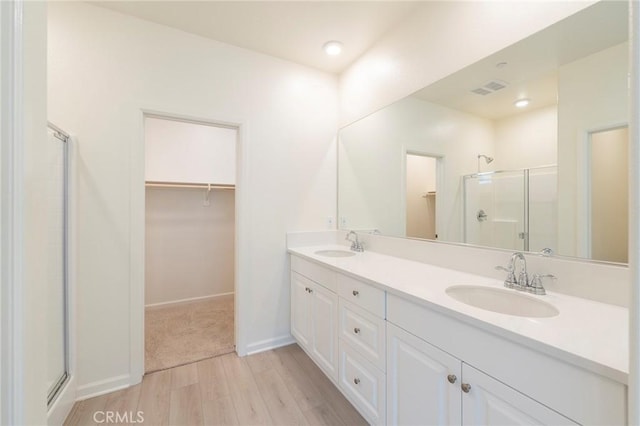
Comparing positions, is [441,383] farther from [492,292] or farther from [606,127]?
[606,127]

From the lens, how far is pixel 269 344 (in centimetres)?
226

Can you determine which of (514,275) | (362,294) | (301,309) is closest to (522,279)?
(514,275)

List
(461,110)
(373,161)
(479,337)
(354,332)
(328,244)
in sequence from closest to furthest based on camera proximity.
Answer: (479,337) → (354,332) → (461,110) → (373,161) → (328,244)

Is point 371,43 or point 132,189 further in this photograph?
point 371,43

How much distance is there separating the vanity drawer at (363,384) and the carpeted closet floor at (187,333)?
113 cm

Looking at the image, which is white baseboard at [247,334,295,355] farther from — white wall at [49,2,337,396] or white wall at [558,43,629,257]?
white wall at [558,43,629,257]

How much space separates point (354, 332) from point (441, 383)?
1.81 ft

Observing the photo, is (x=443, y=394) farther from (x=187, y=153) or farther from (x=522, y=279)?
Result: (x=187, y=153)

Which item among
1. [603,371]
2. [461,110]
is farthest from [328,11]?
[603,371]

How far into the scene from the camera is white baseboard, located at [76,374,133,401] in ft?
5.49

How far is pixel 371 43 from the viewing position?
2123 millimetres

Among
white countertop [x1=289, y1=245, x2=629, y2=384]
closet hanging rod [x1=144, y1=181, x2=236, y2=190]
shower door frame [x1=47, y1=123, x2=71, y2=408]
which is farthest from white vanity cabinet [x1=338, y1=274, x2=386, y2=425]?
closet hanging rod [x1=144, y1=181, x2=236, y2=190]

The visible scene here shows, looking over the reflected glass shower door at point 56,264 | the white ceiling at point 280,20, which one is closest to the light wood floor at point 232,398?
the reflected glass shower door at point 56,264

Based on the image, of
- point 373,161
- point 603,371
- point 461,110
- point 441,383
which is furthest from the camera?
point 373,161
